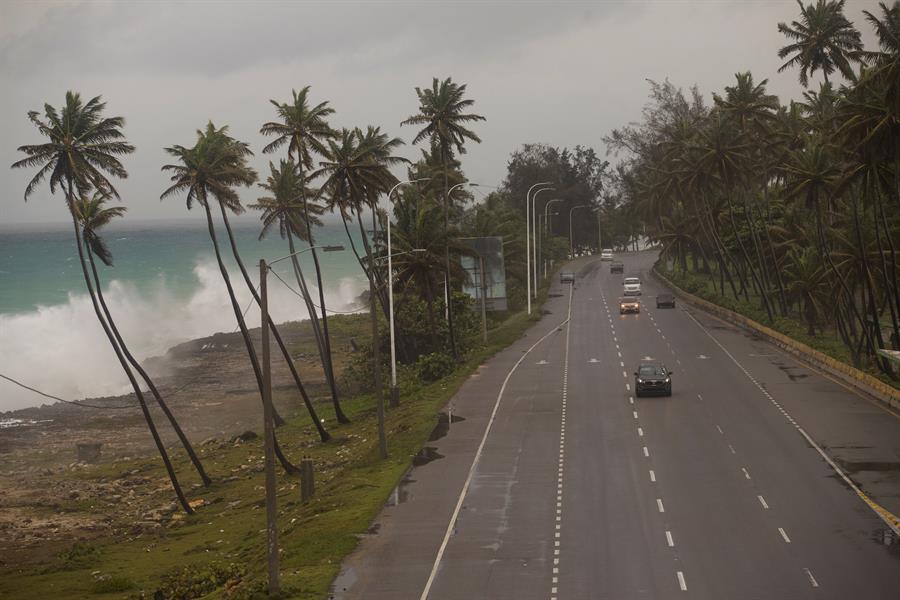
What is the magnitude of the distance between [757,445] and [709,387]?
15313 mm

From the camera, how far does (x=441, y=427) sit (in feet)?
188

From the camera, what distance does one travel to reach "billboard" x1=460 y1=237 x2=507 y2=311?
90000 mm

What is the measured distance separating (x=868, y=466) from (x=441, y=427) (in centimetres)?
2119

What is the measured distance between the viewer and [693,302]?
4560 inches

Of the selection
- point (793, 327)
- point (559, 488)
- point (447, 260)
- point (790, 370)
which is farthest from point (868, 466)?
point (793, 327)

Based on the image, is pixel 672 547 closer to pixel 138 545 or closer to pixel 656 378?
pixel 138 545

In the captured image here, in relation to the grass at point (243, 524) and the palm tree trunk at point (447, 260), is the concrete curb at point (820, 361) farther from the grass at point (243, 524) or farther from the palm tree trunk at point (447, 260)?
the palm tree trunk at point (447, 260)

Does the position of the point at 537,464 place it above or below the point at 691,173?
below

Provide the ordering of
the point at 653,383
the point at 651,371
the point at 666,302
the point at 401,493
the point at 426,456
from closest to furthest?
the point at 401,493 → the point at 426,456 → the point at 653,383 → the point at 651,371 → the point at 666,302

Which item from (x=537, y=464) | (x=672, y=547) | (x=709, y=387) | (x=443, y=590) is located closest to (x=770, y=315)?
(x=709, y=387)

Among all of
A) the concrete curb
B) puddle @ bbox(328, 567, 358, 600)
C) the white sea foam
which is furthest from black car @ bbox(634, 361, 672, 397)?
the white sea foam

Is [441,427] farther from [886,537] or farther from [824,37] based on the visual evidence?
[824,37]

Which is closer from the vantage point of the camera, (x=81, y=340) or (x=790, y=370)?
(x=790, y=370)

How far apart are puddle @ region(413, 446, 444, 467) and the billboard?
124 feet
